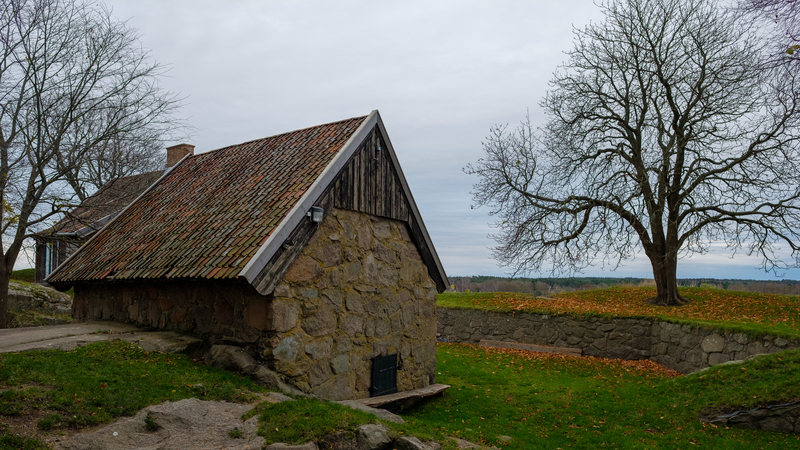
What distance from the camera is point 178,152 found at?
16062mm

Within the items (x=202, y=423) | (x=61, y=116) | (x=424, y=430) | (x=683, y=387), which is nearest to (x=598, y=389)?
(x=683, y=387)

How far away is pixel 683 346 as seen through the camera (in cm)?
1402

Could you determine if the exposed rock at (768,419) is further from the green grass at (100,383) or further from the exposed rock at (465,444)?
the green grass at (100,383)

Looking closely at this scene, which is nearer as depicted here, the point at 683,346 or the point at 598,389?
the point at 598,389

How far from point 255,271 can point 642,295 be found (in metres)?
18.4

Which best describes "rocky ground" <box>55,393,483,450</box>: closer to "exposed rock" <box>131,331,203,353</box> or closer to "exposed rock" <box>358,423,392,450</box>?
"exposed rock" <box>358,423,392,450</box>

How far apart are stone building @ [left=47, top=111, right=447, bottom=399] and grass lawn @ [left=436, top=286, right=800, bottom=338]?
7.85m

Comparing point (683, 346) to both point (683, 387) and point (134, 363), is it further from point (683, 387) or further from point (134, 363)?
point (134, 363)

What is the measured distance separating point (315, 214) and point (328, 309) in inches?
60.7

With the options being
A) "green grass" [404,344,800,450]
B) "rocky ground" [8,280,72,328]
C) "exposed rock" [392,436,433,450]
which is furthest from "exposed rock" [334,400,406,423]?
"rocky ground" [8,280,72,328]

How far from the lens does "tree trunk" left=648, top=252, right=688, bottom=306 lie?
61.8 feet

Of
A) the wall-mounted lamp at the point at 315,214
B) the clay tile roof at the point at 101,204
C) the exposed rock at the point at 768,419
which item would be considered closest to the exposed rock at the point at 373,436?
the wall-mounted lamp at the point at 315,214

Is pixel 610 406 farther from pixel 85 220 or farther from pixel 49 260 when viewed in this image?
pixel 49 260

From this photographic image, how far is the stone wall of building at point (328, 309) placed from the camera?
7633 mm
